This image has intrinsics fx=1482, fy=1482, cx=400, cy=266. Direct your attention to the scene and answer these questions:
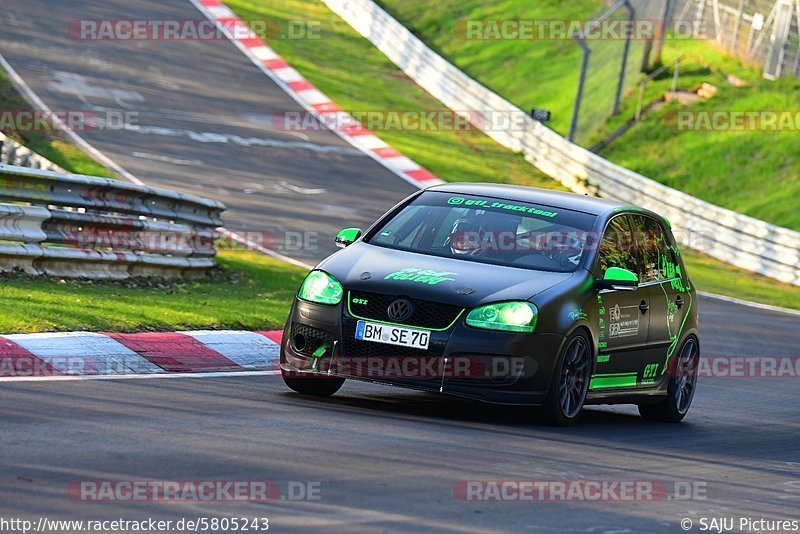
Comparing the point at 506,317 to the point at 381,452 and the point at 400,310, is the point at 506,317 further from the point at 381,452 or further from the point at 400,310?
the point at 381,452

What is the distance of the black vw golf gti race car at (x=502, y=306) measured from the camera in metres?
8.99

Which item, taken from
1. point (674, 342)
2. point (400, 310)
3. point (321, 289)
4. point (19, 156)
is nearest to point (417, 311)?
point (400, 310)

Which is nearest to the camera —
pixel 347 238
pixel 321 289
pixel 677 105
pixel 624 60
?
pixel 321 289

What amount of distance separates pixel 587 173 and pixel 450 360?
2164 centimetres

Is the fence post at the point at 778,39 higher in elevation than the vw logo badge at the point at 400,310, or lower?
lower

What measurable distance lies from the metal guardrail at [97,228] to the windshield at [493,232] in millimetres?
4076

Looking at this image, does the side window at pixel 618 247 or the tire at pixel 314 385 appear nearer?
the tire at pixel 314 385

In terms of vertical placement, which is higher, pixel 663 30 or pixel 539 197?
pixel 539 197

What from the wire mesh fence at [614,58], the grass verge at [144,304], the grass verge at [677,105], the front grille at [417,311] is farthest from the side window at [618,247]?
the wire mesh fence at [614,58]

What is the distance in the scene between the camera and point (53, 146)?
2430cm

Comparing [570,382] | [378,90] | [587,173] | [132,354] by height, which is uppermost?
[570,382]

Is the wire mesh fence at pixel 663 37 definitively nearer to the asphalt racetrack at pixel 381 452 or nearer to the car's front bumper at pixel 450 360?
the asphalt racetrack at pixel 381 452

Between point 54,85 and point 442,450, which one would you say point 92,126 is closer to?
point 54,85

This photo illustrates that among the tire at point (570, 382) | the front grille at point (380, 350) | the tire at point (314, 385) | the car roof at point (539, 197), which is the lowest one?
the tire at point (314, 385)
